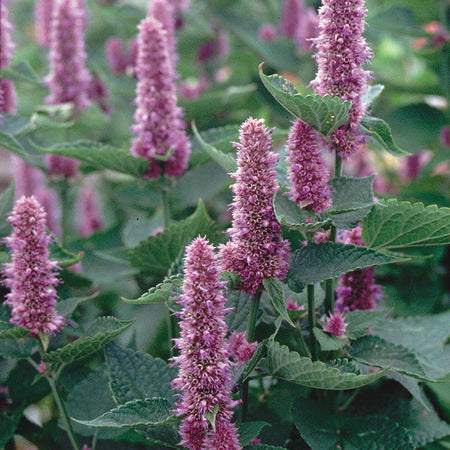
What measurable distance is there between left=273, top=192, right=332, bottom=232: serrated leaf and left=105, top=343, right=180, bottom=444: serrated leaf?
330 millimetres

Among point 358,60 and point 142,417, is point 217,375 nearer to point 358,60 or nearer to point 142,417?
point 142,417

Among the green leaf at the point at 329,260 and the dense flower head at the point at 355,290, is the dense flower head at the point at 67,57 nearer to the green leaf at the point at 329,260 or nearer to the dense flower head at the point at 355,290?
the dense flower head at the point at 355,290

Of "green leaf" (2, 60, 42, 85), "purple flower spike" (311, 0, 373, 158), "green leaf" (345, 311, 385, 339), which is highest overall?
"purple flower spike" (311, 0, 373, 158)

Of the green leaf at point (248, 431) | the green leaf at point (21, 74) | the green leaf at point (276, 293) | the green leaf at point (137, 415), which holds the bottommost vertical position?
the green leaf at point (248, 431)

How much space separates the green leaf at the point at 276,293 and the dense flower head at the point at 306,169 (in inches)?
5.0

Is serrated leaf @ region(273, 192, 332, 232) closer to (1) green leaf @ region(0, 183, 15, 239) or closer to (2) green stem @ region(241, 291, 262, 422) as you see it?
(2) green stem @ region(241, 291, 262, 422)

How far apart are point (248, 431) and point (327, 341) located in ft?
0.63

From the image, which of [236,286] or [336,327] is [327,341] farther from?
[236,286]

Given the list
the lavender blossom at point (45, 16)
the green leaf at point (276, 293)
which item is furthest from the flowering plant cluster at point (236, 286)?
the lavender blossom at point (45, 16)

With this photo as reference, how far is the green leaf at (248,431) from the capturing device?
0.86m

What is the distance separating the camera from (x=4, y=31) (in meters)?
1.51

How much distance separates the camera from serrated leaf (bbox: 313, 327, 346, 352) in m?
0.95

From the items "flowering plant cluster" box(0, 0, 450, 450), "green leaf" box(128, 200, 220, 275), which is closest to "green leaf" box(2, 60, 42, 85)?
"flowering plant cluster" box(0, 0, 450, 450)

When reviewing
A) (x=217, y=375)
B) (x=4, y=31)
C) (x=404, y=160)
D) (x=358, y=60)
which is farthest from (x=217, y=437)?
(x=404, y=160)
